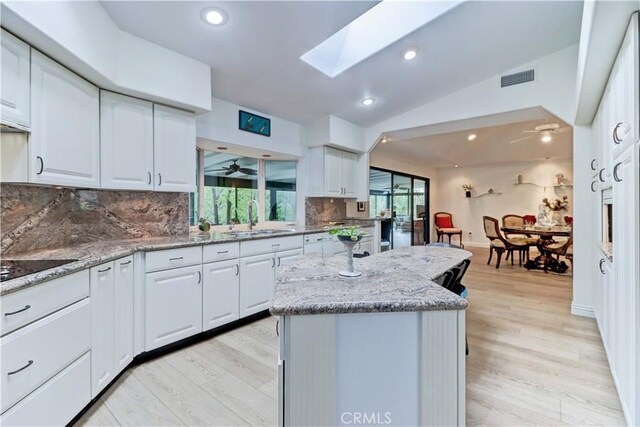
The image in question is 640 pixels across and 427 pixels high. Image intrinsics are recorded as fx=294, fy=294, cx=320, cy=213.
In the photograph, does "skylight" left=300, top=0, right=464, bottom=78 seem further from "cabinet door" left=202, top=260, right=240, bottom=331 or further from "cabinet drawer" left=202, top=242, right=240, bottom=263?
"cabinet door" left=202, top=260, right=240, bottom=331

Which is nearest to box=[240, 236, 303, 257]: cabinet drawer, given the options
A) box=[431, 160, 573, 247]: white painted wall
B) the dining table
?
the dining table

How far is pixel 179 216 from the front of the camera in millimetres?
3082

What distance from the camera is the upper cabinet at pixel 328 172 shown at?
441cm

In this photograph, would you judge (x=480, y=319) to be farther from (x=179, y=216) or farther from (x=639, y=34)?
(x=179, y=216)

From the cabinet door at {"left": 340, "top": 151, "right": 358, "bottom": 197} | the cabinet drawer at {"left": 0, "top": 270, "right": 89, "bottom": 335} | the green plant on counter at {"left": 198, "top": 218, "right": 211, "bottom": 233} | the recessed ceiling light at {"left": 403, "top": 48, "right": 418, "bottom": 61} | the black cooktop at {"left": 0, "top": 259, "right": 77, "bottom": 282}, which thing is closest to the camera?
the cabinet drawer at {"left": 0, "top": 270, "right": 89, "bottom": 335}

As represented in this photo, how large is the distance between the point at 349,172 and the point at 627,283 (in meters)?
3.70

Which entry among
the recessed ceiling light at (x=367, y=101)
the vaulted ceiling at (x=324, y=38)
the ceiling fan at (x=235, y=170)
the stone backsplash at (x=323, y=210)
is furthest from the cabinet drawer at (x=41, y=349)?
the recessed ceiling light at (x=367, y=101)

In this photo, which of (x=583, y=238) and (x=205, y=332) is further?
(x=583, y=238)

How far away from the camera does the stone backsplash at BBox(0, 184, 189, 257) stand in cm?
192

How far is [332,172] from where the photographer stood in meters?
4.52

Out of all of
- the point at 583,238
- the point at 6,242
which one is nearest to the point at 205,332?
the point at 6,242

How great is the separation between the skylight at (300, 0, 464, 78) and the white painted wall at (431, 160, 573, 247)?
6920 millimetres

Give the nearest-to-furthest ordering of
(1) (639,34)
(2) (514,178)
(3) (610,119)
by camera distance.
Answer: (1) (639,34) → (3) (610,119) → (2) (514,178)

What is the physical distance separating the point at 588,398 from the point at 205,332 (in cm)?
279
